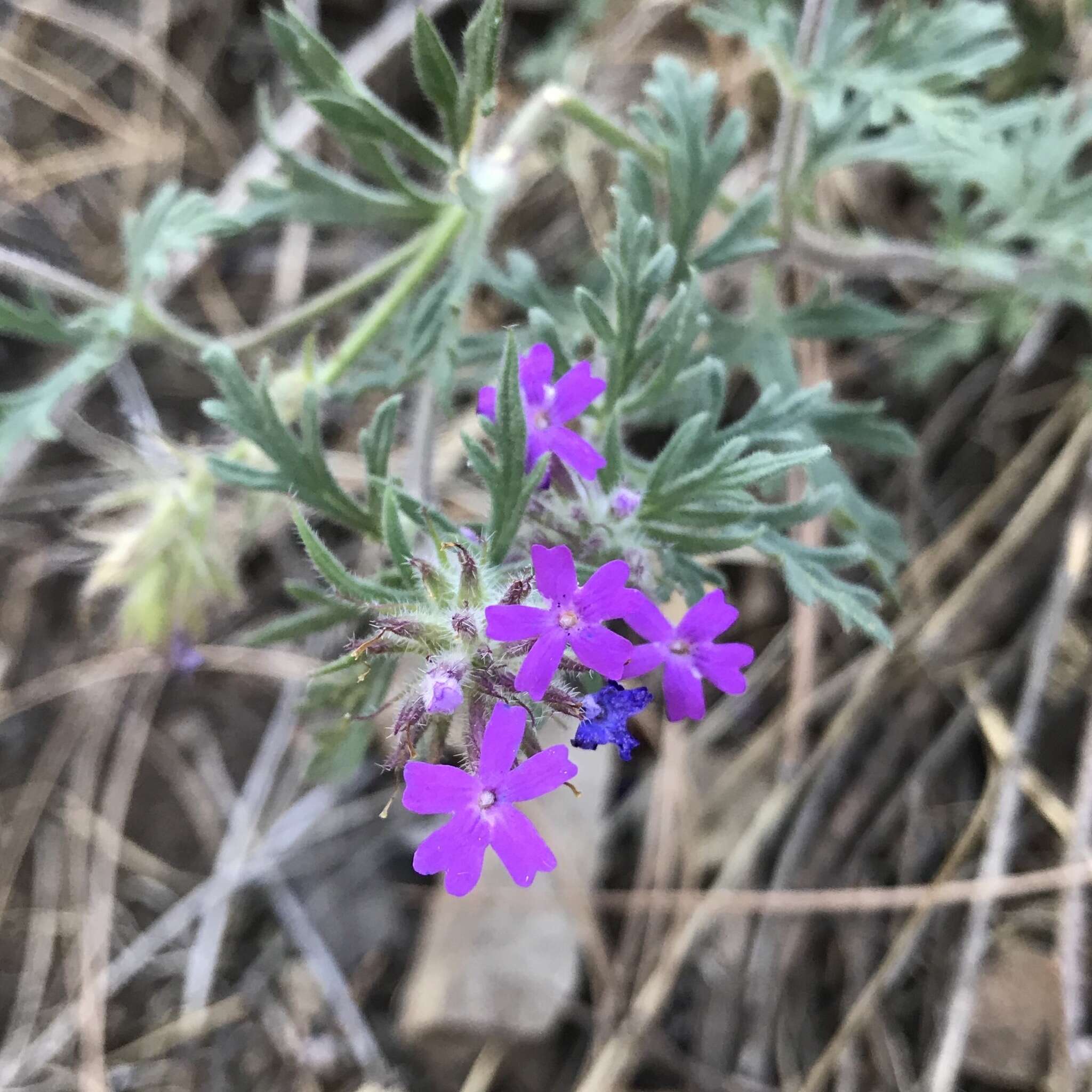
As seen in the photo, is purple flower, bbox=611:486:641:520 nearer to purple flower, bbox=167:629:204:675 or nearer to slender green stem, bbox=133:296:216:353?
slender green stem, bbox=133:296:216:353

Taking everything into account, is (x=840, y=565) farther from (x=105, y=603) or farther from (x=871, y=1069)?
(x=105, y=603)

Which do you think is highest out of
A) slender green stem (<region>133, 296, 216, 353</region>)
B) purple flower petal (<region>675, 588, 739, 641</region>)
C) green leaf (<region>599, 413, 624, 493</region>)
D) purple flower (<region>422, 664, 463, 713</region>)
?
slender green stem (<region>133, 296, 216, 353</region>)

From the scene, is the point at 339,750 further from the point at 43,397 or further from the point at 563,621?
the point at 43,397

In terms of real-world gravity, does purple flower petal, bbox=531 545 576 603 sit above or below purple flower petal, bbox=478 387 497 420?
below

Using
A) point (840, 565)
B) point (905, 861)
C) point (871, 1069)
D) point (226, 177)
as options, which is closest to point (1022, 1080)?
point (871, 1069)

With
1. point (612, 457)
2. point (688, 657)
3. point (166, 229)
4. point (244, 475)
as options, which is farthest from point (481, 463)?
point (166, 229)

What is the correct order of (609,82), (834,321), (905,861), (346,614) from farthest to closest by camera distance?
(609,82) → (905,861) → (834,321) → (346,614)

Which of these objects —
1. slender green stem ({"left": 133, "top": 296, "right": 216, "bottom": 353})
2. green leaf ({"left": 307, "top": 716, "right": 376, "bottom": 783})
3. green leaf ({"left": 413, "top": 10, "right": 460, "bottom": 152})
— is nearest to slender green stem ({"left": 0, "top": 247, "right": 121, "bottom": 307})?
slender green stem ({"left": 133, "top": 296, "right": 216, "bottom": 353})

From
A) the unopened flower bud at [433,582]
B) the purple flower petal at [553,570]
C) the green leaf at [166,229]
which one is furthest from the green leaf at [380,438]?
the green leaf at [166,229]
